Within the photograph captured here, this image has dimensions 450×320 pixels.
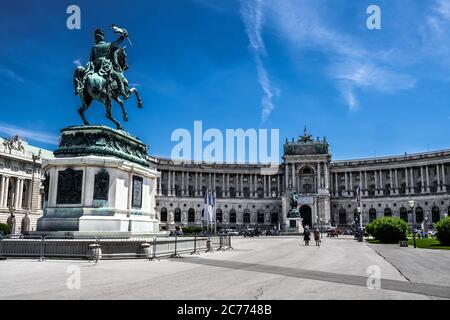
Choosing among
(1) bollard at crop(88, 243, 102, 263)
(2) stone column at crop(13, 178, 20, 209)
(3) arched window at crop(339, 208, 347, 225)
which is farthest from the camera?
(3) arched window at crop(339, 208, 347, 225)

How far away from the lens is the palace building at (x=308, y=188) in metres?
103

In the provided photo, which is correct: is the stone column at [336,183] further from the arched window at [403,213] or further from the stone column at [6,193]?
the stone column at [6,193]

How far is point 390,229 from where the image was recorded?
4259 cm

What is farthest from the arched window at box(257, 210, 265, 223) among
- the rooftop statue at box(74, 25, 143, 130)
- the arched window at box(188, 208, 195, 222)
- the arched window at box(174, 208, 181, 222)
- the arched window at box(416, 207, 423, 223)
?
the rooftop statue at box(74, 25, 143, 130)

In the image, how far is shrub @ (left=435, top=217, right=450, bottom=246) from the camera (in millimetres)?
33250

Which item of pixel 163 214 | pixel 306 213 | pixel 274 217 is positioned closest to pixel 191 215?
pixel 163 214

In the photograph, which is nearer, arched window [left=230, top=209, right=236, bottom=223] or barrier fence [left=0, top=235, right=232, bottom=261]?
barrier fence [left=0, top=235, right=232, bottom=261]

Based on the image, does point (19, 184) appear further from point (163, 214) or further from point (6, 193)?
point (163, 214)

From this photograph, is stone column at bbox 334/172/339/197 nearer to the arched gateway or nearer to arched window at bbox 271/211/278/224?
the arched gateway

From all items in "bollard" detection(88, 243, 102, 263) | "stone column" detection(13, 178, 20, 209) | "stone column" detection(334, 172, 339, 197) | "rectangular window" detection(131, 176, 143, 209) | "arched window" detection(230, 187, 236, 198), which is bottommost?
"bollard" detection(88, 243, 102, 263)

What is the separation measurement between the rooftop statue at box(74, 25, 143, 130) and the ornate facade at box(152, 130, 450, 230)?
8565cm
